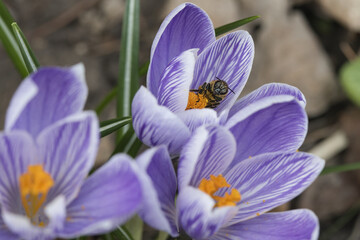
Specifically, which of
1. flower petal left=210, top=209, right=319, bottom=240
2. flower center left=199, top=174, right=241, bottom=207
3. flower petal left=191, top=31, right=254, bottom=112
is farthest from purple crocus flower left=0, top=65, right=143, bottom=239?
flower petal left=191, top=31, right=254, bottom=112

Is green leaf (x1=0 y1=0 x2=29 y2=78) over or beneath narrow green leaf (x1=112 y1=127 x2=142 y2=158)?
over

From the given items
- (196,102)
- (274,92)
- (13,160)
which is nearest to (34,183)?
(13,160)

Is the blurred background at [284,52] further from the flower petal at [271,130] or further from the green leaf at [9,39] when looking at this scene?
the flower petal at [271,130]

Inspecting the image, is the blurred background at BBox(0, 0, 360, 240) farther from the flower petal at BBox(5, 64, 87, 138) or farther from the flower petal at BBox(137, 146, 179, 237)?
the flower petal at BBox(5, 64, 87, 138)

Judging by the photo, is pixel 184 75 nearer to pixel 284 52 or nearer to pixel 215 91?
pixel 215 91

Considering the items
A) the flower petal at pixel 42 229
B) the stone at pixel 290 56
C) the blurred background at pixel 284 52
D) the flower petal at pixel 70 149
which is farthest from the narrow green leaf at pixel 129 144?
the stone at pixel 290 56

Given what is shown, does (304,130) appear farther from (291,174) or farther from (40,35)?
(40,35)

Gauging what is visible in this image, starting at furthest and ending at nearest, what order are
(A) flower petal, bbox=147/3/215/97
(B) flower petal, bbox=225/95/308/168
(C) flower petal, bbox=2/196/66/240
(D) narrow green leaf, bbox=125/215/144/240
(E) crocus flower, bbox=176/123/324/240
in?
(D) narrow green leaf, bbox=125/215/144/240 < (A) flower petal, bbox=147/3/215/97 < (B) flower petal, bbox=225/95/308/168 < (E) crocus flower, bbox=176/123/324/240 < (C) flower petal, bbox=2/196/66/240

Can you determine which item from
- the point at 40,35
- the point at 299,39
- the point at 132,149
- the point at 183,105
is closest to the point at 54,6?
the point at 40,35
